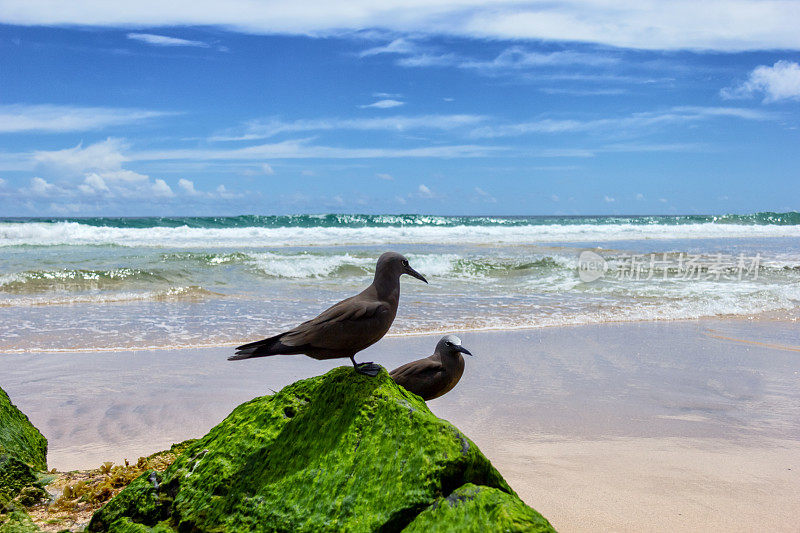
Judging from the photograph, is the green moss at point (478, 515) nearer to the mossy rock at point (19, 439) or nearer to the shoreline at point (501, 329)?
the mossy rock at point (19, 439)

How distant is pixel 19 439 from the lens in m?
3.85

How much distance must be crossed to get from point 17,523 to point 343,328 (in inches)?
71.1

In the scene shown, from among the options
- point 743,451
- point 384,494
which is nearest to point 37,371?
point 384,494

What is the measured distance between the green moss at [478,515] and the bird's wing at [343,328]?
817 millimetres

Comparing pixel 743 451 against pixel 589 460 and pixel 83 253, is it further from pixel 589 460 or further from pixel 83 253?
pixel 83 253

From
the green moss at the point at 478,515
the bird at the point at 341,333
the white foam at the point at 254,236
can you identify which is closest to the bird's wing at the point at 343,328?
the bird at the point at 341,333

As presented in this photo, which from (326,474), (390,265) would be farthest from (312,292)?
(326,474)

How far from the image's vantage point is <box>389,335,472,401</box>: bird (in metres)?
3.73

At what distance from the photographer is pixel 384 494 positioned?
7.64ft

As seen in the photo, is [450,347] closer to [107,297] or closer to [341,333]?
[341,333]

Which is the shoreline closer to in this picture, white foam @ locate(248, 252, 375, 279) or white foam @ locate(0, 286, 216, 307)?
white foam @ locate(0, 286, 216, 307)

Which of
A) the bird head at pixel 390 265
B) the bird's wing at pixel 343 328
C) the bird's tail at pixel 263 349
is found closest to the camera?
the bird's tail at pixel 263 349

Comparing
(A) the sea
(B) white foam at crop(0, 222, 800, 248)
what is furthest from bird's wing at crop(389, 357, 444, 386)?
(B) white foam at crop(0, 222, 800, 248)

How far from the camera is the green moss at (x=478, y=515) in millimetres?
2074
